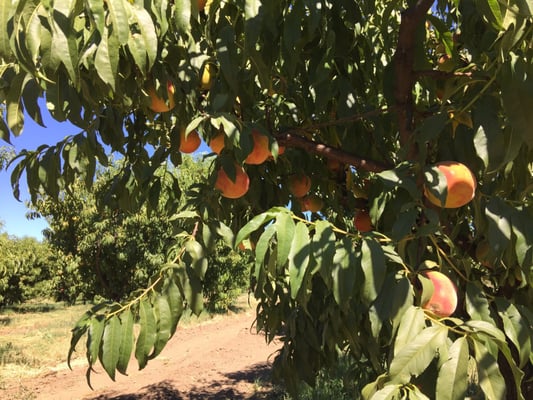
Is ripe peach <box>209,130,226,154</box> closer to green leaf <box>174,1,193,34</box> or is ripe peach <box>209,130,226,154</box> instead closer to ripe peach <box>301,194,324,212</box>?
green leaf <box>174,1,193,34</box>

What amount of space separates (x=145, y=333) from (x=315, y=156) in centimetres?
94

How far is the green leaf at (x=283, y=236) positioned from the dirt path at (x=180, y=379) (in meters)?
4.33

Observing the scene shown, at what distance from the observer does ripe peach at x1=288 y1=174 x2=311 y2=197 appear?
150cm

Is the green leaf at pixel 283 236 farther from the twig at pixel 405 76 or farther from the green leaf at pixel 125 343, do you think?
A: the twig at pixel 405 76

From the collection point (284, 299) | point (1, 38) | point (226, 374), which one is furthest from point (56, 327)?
point (1, 38)

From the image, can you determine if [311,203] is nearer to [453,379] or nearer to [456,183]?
[456,183]

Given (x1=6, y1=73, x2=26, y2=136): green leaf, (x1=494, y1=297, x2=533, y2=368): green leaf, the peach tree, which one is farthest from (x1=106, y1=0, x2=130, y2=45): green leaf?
(x1=494, y1=297, x2=533, y2=368): green leaf

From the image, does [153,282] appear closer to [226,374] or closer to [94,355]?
[94,355]

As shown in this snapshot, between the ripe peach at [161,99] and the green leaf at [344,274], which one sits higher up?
the ripe peach at [161,99]

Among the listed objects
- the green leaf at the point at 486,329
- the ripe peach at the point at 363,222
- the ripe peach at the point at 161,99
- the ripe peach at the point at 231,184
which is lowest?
the green leaf at the point at 486,329

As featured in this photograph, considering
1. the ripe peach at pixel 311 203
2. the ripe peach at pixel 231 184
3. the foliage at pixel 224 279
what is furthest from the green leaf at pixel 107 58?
the foliage at pixel 224 279

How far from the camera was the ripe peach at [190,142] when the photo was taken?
134 cm

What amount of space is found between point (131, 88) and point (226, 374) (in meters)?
6.47

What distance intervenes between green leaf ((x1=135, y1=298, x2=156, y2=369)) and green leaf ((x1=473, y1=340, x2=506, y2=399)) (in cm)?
65
